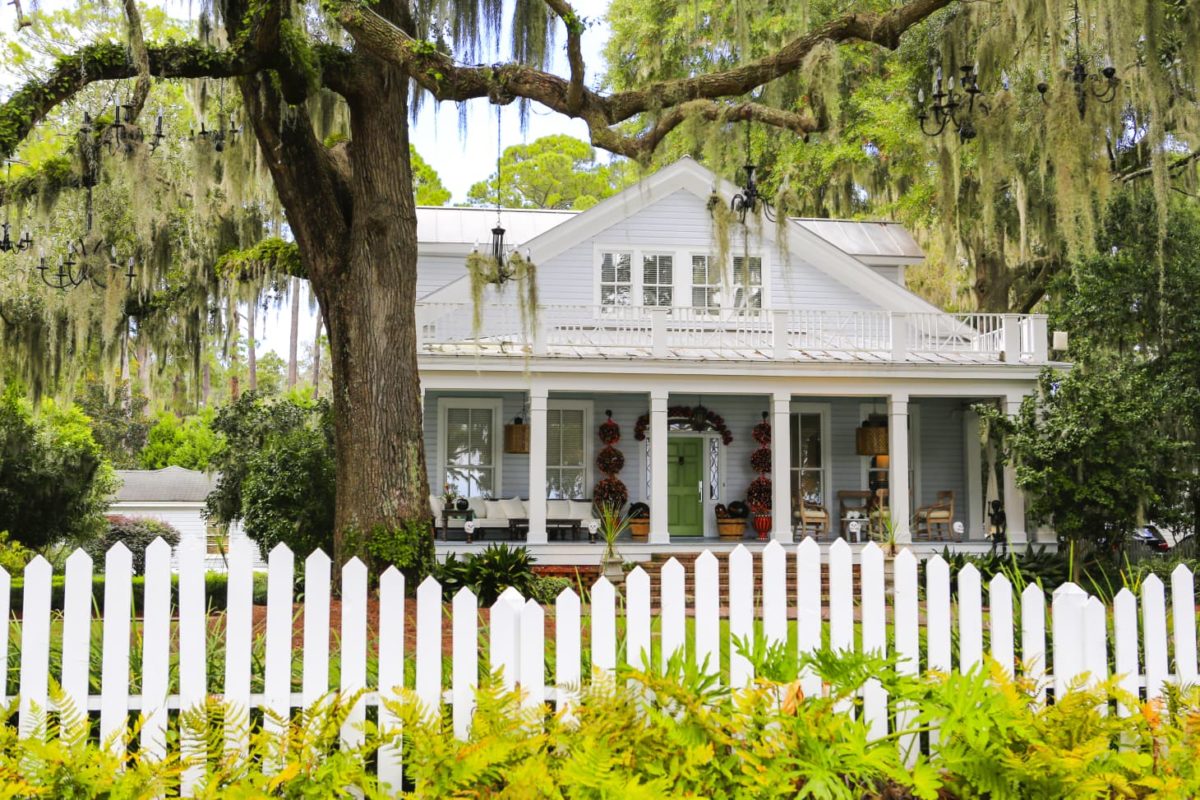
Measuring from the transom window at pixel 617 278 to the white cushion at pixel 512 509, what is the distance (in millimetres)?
3682

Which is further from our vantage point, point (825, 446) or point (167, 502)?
point (167, 502)

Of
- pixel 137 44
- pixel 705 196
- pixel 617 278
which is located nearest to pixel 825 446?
pixel 617 278

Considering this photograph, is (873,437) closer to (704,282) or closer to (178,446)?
(704,282)

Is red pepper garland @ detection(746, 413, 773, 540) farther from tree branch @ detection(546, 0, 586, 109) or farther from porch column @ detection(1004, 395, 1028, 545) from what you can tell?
tree branch @ detection(546, 0, 586, 109)

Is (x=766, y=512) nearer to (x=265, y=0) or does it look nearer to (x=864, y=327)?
(x=864, y=327)

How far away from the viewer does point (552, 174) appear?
3631 centimetres

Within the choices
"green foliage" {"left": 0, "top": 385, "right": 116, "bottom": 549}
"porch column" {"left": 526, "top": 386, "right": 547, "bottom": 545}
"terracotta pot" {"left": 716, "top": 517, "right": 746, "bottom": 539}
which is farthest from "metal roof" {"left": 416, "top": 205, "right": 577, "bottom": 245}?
"green foliage" {"left": 0, "top": 385, "right": 116, "bottom": 549}

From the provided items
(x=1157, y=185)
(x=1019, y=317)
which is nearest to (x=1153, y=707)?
(x=1157, y=185)

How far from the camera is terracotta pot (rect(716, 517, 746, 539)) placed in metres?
17.2

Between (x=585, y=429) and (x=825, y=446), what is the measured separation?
399 centimetres

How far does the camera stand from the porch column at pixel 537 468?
15.3 metres

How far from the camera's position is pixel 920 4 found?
359 inches

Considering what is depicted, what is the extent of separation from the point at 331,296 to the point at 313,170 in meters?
1.22

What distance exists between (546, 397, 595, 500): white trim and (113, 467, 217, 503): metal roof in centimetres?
1217
